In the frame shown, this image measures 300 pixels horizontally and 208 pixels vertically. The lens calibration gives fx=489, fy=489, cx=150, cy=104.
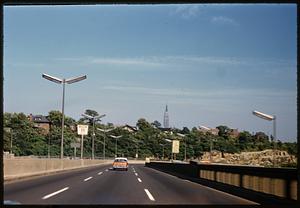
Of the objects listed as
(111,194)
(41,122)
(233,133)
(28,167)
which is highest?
(41,122)

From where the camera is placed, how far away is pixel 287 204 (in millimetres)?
12281

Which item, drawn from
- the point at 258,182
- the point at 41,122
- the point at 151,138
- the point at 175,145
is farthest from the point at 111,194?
the point at 175,145

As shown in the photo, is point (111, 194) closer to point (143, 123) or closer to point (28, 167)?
point (28, 167)

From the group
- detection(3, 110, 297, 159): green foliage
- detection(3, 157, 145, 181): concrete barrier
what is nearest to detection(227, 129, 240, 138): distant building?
detection(3, 110, 297, 159): green foliage

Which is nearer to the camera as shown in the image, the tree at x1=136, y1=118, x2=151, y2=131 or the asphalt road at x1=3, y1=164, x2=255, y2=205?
the asphalt road at x1=3, y1=164, x2=255, y2=205

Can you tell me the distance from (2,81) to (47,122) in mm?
43474

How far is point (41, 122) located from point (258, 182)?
109ft

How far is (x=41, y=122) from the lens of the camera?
154ft

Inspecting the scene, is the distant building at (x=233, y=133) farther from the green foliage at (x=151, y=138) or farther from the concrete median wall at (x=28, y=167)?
the concrete median wall at (x=28, y=167)

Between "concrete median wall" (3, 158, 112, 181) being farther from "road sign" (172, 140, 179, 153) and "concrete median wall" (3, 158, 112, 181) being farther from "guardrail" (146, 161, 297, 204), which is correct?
"road sign" (172, 140, 179, 153)

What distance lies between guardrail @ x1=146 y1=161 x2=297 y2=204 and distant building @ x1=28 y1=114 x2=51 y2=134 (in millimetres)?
18489

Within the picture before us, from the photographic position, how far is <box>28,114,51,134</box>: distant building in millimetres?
41088

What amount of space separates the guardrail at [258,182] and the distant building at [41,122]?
18489mm

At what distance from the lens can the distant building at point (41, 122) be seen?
41.1m
